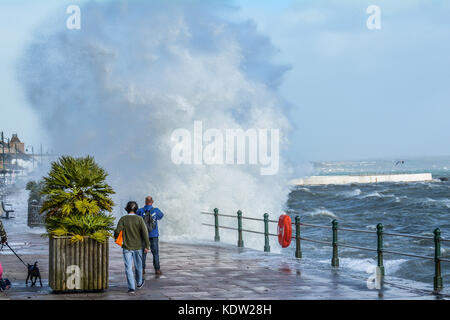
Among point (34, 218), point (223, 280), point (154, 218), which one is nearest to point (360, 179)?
point (34, 218)

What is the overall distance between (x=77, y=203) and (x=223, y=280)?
3.19 metres

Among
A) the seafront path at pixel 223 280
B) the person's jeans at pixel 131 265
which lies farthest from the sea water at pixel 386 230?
the person's jeans at pixel 131 265

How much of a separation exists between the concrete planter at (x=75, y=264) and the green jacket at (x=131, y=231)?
483 millimetres

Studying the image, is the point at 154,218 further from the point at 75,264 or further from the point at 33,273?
the point at 75,264

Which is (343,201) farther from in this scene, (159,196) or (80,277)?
(80,277)

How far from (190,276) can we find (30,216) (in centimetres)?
1460

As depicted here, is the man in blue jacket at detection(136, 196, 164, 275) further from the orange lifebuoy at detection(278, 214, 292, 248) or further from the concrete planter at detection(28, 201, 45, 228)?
the concrete planter at detection(28, 201, 45, 228)

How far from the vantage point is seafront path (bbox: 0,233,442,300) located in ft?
36.6

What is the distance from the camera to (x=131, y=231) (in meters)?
11.5

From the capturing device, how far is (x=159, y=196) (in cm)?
2853

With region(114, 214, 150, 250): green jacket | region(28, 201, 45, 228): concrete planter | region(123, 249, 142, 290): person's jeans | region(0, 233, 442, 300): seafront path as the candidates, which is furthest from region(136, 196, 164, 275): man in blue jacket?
region(28, 201, 45, 228): concrete planter
